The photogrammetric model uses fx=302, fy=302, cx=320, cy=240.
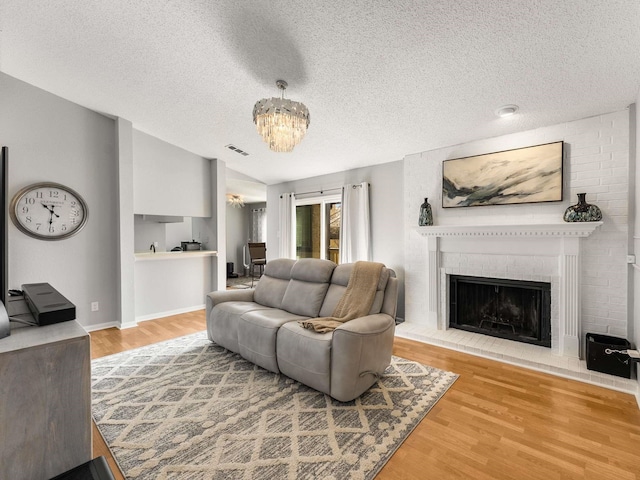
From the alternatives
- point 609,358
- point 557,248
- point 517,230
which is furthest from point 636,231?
point 609,358

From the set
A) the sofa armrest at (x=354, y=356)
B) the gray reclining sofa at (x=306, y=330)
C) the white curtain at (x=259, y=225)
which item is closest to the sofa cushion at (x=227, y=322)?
the gray reclining sofa at (x=306, y=330)

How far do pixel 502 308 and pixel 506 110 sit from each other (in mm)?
2103

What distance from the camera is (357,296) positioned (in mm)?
2758

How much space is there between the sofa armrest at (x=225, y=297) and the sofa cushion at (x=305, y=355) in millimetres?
1116

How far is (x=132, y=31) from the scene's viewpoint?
242 centimetres

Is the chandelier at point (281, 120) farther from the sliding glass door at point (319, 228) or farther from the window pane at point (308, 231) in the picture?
the window pane at point (308, 231)

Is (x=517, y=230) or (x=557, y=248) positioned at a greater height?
(x=517, y=230)

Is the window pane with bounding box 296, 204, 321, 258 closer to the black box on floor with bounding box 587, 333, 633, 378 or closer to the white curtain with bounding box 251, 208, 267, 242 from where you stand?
the white curtain with bounding box 251, 208, 267, 242

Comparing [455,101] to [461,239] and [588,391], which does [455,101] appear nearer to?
[461,239]

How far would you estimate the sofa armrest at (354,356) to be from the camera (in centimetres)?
209

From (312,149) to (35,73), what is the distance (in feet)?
10.3

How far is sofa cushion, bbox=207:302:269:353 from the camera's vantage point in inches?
115

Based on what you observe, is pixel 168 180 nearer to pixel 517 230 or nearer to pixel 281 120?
pixel 281 120

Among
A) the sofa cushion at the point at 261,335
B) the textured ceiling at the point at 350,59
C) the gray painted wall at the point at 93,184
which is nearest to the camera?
the textured ceiling at the point at 350,59
